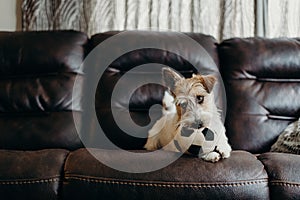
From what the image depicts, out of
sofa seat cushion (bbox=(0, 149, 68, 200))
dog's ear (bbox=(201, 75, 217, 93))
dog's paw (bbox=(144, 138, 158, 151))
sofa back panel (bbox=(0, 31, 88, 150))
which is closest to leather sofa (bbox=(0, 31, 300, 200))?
sofa back panel (bbox=(0, 31, 88, 150))

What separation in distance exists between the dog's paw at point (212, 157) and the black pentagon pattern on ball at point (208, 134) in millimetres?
52

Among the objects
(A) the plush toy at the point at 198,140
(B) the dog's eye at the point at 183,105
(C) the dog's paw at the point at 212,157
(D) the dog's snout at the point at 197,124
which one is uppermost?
(B) the dog's eye at the point at 183,105

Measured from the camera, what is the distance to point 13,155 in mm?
1549

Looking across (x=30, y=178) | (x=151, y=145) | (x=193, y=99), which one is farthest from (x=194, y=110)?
(x=30, y=178)

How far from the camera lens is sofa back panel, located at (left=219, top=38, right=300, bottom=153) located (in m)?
1.99

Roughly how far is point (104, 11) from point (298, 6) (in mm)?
1214

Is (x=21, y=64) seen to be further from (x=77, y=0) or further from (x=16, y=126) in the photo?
(x=77, y=0)

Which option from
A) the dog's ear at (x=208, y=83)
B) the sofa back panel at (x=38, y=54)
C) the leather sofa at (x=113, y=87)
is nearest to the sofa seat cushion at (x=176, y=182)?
the dog's ear at (x=208, y=83)

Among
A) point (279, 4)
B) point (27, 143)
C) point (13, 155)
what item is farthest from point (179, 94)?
point (279, 4)

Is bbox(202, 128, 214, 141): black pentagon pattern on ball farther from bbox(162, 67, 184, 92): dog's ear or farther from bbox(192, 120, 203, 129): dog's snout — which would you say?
→ bbox(162, 67, 184, 92): dog's ear

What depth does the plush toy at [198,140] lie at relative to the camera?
57.5 inches

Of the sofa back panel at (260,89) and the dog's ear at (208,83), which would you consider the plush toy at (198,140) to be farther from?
the sofa back panel at (260,89)

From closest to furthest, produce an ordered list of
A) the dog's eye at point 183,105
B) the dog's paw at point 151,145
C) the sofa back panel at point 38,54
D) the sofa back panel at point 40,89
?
1. the dog's eye at point 183,105
2. the dog's paw at point 151,145
3. the sofa back panel at point 40,89
4. the sofa back panel at point 38,54

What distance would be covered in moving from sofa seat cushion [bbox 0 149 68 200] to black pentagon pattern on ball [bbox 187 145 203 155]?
491mm
